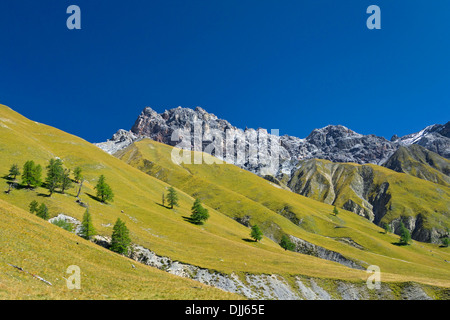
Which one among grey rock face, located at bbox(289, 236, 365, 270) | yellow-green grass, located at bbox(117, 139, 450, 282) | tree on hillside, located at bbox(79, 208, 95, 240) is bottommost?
grey rock face, located at bbox(289, 236, 365, 270)

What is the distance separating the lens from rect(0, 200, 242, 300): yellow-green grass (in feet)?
75.9

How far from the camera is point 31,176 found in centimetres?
7375

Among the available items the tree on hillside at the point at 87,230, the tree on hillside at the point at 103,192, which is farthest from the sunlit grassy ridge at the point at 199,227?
the tree on hillside at the point at 87,230

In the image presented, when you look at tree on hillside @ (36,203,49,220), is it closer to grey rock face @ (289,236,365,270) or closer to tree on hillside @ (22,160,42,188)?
tree on hillside @ (22,160,42,188)

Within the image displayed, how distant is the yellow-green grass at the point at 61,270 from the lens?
75.9 feet

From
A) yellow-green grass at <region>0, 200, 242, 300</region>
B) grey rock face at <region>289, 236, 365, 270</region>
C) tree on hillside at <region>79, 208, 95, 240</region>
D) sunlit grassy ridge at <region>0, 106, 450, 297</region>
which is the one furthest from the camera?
grey rock face at <region>289, 236, 365, 270</region>

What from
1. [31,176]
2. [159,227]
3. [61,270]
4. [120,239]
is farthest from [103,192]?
[61,270]

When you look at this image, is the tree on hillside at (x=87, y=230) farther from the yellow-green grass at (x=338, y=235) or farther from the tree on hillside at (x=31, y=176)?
the yellow-green grass at (x=338, y=235)

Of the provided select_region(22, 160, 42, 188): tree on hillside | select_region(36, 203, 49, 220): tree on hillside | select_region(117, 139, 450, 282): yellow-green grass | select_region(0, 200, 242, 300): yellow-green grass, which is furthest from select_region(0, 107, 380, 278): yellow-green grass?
select_region(117, 139, 450, 282): yellow-green grass

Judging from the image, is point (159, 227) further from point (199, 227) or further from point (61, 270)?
point (61, 270)

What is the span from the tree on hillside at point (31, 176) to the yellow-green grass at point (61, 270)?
41.2 metres

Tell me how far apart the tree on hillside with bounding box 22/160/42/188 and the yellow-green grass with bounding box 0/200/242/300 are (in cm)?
4116
